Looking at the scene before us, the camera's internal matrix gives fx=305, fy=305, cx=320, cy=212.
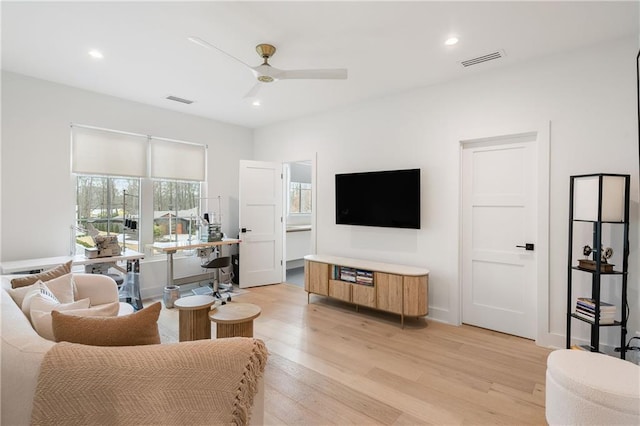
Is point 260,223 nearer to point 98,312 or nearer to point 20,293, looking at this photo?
point 20,293

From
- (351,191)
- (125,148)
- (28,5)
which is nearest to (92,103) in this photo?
(125,148)

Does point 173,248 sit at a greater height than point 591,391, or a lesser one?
greater

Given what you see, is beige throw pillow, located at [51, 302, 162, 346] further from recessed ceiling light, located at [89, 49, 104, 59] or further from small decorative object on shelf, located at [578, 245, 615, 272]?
small decorative object on shelf, located at [578, 245, 615, 272]

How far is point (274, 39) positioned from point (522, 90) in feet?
8.33

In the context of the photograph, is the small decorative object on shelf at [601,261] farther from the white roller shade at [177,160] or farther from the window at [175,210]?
the white roller shade at [177,160]

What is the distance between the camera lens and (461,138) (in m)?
3.52

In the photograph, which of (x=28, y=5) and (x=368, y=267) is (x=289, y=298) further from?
(x=28, y=5)

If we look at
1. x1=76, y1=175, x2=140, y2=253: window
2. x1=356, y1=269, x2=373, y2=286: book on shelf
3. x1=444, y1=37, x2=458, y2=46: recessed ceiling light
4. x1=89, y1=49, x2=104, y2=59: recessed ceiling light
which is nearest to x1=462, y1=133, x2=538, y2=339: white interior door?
x1=356, y1=269, x2=373, y2=286: book on shelf

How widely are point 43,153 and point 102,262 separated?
5.05 ft

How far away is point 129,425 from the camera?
43.4 inches

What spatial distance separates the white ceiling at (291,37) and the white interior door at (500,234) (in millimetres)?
980

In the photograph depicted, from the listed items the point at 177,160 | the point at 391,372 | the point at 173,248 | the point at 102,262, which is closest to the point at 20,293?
the point at 102,262

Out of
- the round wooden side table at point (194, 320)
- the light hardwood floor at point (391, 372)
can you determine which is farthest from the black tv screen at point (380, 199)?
the round wooden side table at point (194, 320)

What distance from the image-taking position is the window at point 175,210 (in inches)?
189
